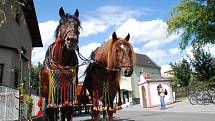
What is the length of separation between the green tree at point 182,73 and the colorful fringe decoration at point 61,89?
47304mm

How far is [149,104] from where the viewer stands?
38.7 metres

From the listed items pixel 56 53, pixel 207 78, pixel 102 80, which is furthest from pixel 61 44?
pixel 207 78

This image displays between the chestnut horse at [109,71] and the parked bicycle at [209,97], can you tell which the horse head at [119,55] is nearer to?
the chestnut horse at [109,71]

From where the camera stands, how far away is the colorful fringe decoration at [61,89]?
253 inches

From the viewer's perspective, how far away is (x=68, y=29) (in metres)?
6.27

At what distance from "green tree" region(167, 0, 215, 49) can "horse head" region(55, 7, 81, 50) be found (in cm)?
2575

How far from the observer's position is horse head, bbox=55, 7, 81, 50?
607 cm

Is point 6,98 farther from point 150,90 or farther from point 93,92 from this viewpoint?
point 150,90

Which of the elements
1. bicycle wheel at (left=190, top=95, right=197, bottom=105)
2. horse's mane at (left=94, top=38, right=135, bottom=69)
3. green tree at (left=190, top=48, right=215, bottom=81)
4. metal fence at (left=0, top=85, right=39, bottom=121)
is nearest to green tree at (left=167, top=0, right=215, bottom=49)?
bicycle wheel at (left=190, top=95, right=197, bottom=105)

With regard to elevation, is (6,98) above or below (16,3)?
below

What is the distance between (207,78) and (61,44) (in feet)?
124

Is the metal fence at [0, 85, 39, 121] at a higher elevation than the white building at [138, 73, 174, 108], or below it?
below

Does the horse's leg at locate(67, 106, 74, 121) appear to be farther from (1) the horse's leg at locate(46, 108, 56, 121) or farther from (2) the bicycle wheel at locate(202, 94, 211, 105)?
(2) the bicycle wheel at locate(202, 94, 211, 105)

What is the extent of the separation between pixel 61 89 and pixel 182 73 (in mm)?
49253
